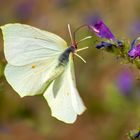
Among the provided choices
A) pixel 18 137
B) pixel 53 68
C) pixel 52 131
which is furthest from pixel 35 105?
pixel 53 68

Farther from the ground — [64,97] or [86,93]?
[64,97]

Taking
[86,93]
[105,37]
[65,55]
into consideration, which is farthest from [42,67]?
[86,93]

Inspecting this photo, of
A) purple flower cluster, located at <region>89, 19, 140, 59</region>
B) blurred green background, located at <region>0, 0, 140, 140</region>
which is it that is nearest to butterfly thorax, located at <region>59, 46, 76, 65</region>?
purple flower cluster, located at <region>89, 19, 140, 59</region>

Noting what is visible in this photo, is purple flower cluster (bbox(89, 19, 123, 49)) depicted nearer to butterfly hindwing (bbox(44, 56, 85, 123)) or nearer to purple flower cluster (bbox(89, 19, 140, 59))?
purple flower cluster (bbox(89, 19, 140, 59))

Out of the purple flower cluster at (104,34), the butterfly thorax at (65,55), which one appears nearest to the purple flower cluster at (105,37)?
the purple flower cluster at (104,34)

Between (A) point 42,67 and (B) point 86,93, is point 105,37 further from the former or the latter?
(B) point 86,93
